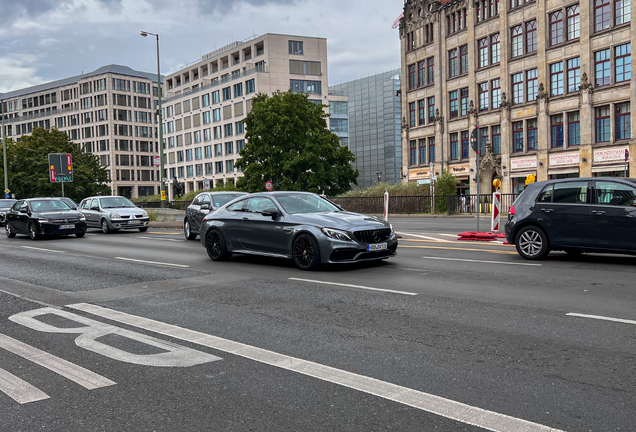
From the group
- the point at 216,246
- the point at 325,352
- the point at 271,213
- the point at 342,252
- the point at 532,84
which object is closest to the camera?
the point at 325,352

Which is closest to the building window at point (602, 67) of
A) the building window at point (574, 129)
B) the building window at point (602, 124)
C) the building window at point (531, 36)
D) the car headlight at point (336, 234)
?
the building window at point (602, 124)

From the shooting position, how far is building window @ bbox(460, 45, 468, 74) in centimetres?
5172

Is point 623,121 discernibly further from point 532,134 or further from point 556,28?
point 556,28

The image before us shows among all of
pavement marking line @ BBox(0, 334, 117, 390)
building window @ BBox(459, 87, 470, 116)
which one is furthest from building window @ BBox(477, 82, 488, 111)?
pavement marking line @ BBox(0, 334, 117, 390)

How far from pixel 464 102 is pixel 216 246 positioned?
42.8m

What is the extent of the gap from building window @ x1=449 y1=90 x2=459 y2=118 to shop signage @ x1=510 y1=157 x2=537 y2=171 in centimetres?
Result: 777

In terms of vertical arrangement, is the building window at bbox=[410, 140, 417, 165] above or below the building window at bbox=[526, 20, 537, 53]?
below

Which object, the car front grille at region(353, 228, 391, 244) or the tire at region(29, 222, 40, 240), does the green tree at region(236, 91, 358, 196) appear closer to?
the tire at region(29, 222, 40, 240)

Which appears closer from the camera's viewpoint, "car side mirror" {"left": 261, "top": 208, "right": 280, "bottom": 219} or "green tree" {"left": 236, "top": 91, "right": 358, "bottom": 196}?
"car side mirror" {"left": 261, "top": 208, "right": 280, "bottom": 219}

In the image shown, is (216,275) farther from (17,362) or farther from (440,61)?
(440,61)

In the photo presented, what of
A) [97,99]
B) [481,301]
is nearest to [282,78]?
[97,99]

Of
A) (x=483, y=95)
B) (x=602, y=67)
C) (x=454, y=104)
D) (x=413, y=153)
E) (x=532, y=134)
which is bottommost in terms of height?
(x=413, y=153)

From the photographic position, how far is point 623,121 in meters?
40.2

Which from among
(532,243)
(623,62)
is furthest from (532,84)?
(532,243)
